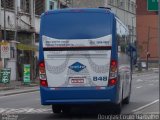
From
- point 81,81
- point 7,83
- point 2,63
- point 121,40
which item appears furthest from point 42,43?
point 2,63

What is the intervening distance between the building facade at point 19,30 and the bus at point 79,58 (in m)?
29.9

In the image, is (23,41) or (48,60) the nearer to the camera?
(48,60)

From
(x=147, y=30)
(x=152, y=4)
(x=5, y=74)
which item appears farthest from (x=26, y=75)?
(x=147, y=30)

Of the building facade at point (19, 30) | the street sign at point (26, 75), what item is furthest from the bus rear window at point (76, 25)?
the building facade at point (19, 30)

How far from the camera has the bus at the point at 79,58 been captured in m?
18.3

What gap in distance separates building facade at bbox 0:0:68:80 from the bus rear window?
1175 inches

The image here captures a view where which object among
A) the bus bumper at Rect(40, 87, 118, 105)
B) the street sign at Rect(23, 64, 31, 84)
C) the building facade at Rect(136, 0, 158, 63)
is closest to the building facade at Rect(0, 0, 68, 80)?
the street sign at Rect(23, 64, 31, 84)

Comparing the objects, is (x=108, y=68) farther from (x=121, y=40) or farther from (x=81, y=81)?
(x=121, y=40)

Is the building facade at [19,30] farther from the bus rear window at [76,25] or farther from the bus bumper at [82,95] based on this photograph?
the bus bumper at [82,95]

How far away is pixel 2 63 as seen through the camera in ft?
169

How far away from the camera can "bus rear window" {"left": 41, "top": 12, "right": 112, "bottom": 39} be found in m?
18.5

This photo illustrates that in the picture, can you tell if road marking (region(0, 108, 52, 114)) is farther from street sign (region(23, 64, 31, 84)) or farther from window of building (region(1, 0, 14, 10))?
window of building (region(1, 0, 14, 10))

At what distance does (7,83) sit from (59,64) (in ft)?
83.7

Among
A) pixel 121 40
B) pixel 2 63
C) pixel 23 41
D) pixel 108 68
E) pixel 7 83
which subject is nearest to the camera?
pixel 108 68
